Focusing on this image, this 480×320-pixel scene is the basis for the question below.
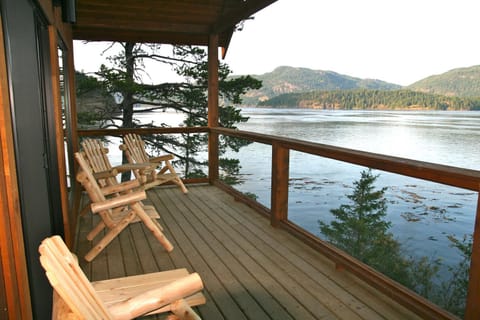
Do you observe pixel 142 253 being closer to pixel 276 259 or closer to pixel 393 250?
pixel 276 259

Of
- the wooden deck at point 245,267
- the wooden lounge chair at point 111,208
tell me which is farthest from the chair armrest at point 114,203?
the wooden deck at point 245,267

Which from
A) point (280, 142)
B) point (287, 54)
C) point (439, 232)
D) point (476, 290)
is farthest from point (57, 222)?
point (287, 54)

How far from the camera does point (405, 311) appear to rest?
208cm

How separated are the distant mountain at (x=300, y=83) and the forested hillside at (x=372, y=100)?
1.53ft

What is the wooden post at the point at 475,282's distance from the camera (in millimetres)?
1633

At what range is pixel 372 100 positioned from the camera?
48.6ft

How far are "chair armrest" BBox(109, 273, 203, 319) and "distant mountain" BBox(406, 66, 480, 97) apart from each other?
39.8 ft

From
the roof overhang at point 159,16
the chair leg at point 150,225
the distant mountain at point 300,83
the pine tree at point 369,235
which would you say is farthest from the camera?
the distant mountain at point 300,83

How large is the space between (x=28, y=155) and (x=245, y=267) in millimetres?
1686

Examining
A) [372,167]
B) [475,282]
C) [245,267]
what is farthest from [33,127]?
[475,282]

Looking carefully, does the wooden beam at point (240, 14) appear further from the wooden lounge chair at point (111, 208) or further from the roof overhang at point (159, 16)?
the wooden lounge chair at point (111, 208)

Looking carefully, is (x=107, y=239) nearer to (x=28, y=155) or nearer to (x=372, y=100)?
(x=28, y=155)

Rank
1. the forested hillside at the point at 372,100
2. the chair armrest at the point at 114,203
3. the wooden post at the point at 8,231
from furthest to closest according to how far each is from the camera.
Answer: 1. the forested hillside at the point at 372,100
2. the chair armrest at the point at 114,203
3. the wooden post at the point at 8,231

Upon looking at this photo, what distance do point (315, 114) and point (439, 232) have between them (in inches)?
454
